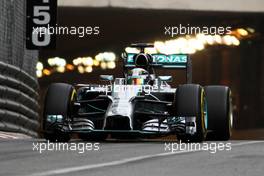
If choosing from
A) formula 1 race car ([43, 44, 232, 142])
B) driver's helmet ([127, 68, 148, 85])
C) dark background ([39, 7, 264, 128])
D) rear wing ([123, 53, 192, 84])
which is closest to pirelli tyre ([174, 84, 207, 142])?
formula 1 race car ([43, 44, 232, 142])

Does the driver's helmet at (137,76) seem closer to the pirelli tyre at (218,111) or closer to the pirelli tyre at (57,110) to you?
the pirelli tyre at (218,111)

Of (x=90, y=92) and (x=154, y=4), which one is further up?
(x=154, y=4)

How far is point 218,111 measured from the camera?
43.5ft

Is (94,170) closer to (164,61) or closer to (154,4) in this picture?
(164,61)

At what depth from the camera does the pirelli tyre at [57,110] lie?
11.9 m

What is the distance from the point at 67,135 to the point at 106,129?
2.60ft

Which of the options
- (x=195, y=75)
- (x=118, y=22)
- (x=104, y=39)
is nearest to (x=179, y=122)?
(x=118, y=22)

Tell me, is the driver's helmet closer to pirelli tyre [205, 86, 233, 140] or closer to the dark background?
pirelli tyre [205, 86, 233, 140]

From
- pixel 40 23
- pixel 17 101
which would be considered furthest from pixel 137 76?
pixel 40 23

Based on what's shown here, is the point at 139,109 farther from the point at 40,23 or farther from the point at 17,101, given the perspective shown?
the point at 40,23

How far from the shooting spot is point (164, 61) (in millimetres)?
13930

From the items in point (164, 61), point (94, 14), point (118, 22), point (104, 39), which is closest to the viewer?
point (164, 61)

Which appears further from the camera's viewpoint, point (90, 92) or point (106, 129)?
point (90, 92)

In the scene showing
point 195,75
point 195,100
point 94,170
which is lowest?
point 94,170
